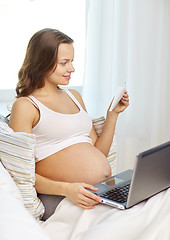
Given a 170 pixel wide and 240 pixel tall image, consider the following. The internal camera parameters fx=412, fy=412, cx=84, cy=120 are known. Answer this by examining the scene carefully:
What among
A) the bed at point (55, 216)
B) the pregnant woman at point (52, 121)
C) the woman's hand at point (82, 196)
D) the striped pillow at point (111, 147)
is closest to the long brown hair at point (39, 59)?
the pregnant woman at point (52, 121)

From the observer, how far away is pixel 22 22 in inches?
104

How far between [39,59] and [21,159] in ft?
1.53

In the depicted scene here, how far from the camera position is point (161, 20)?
289cm

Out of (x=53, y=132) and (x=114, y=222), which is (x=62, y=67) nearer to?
(x=53, y=132)

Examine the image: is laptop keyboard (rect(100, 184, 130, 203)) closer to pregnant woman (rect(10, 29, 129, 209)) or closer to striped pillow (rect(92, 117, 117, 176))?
pregnant woman (rect(10, 29, 129, 209))

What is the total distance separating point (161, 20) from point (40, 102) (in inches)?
58.0

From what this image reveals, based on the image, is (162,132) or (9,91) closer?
(9,91)

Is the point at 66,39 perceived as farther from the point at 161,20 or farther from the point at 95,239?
the point at 161,20

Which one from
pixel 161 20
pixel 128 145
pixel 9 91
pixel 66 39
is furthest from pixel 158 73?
pixel 66 39

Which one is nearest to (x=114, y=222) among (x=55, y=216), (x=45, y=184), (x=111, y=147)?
(x=55, y=216)

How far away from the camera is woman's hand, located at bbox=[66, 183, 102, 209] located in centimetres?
145

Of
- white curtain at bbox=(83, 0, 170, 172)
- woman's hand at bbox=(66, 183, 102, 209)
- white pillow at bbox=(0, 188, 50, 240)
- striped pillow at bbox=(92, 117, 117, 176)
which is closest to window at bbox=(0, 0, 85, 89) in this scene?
white curtain at bbox=(83, 0, 170, 172)

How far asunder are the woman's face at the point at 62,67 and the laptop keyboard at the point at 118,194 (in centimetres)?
55

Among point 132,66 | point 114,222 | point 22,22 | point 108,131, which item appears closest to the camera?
point 114,222
